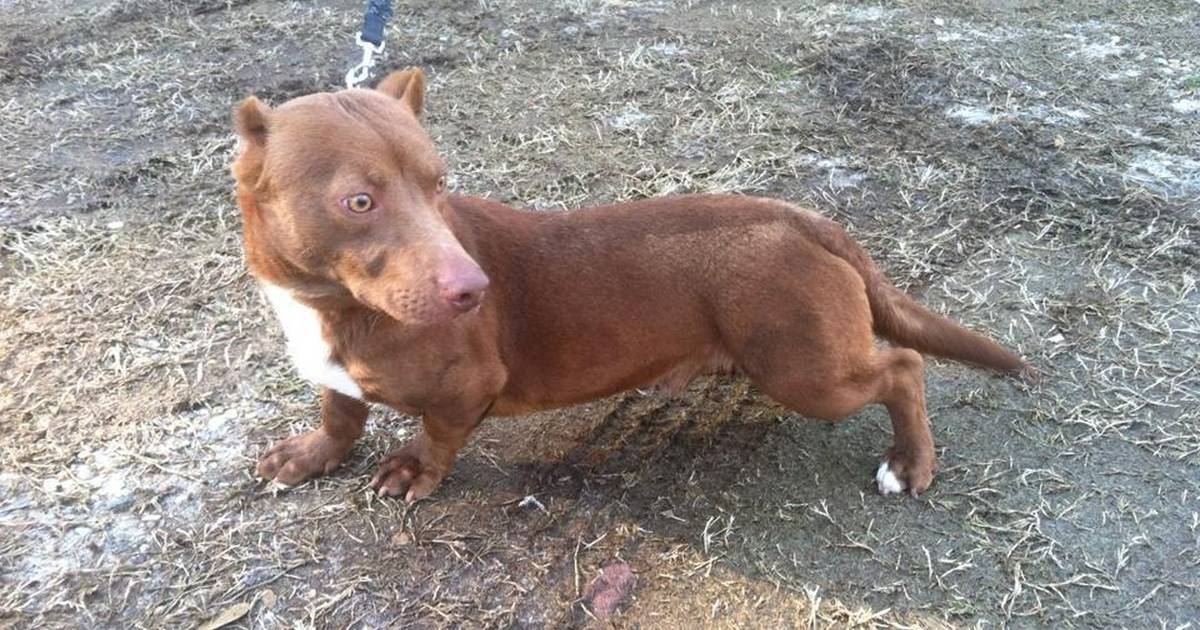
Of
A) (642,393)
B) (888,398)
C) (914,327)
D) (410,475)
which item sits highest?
(914,327)

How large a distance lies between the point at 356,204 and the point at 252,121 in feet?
1.47

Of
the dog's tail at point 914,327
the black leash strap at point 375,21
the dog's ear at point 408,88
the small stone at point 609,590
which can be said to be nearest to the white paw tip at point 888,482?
the dog's tail at point 914,327

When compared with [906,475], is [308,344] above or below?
above

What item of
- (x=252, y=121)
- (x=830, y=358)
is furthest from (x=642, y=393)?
(x=252, y=121)

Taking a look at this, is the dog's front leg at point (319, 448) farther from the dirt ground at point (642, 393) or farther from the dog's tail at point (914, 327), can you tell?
the dog's tail at point (914, 327)

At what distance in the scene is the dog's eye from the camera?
2.79 meters

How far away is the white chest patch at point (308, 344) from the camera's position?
3209mm

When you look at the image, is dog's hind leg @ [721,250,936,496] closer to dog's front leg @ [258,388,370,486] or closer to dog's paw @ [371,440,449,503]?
dog's paw @ [371,440,449,503]

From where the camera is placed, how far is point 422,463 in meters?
3.73

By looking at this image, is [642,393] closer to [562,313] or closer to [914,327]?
[562,313]

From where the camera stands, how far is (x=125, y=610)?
3.30 m

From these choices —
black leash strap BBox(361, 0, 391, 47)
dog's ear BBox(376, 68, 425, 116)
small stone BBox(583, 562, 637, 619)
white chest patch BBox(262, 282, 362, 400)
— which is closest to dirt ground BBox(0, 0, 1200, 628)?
small stone BBox(583, 562, 637, 619)

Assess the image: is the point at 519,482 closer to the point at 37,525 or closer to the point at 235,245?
the point at 37,525

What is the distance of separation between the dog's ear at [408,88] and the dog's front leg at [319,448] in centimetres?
118
